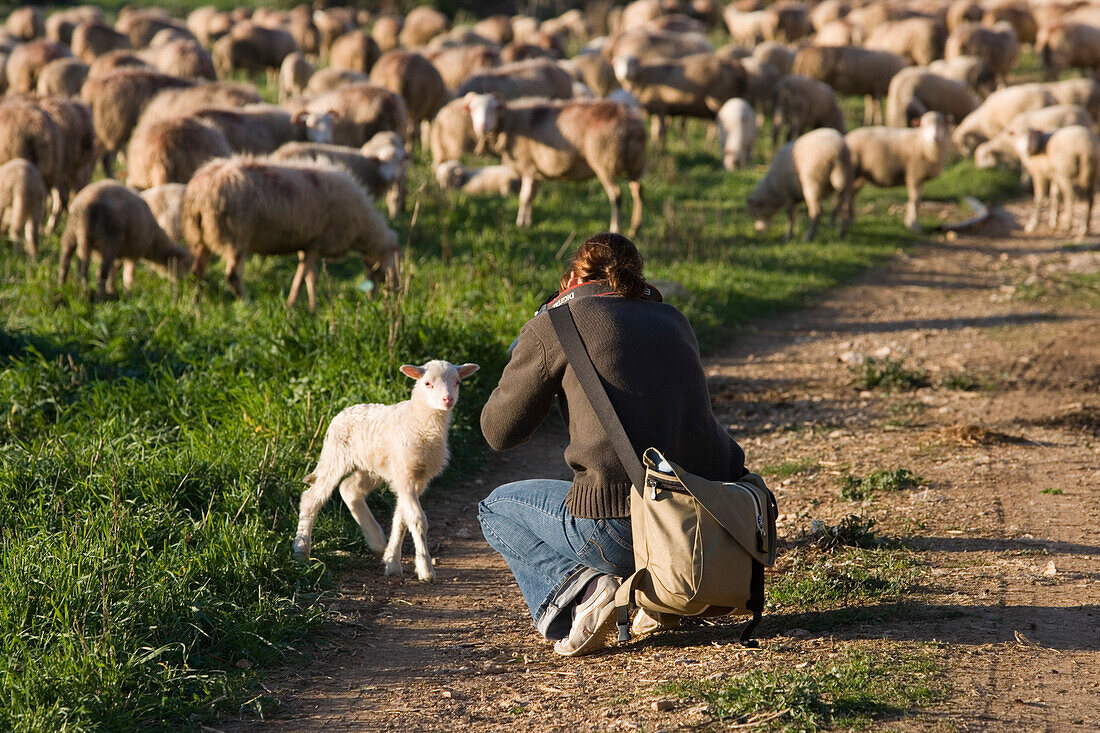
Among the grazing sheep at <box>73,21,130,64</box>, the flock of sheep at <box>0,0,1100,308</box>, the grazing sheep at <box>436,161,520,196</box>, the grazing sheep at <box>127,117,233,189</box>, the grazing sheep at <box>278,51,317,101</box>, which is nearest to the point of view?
the flock of sheep at <box>0,0,1100,308</box>

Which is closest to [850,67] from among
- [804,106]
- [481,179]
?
[804,106]

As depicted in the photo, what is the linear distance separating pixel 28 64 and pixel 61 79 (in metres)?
2.01

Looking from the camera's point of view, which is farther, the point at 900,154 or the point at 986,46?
the point at 986,46

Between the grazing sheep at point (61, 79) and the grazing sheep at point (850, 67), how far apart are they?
13.5 metres

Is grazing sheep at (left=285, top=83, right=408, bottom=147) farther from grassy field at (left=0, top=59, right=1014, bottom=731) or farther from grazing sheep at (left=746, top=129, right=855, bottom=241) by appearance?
grazing sheep at (left=746, top=129, right=855, bottom=241)

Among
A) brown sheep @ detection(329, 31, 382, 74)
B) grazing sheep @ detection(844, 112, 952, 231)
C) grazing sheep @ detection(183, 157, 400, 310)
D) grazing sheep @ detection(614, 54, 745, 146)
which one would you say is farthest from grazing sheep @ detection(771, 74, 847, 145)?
grazing sheep @ detection(183, 157, 400, 310)

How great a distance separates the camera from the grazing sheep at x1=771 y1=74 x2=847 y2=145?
18875mm

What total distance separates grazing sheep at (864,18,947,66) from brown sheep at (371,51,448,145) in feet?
39.6

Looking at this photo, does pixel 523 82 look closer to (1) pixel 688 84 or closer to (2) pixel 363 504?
(1) pixel 688 84

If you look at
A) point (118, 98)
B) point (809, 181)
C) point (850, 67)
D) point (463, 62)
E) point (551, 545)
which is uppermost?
point (463, 62)

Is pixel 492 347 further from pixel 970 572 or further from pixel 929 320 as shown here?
pixel 929 320

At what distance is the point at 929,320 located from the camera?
10086 millimetres

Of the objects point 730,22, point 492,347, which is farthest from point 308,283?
point 730,22

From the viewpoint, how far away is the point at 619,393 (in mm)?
3793
